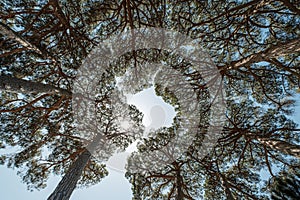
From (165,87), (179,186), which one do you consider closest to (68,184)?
(179,186)

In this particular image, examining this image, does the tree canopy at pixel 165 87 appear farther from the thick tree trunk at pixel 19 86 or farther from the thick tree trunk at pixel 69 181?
the thick tree trunk at pixel 69 181

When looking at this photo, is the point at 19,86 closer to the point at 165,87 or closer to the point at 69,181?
the point at 69,181

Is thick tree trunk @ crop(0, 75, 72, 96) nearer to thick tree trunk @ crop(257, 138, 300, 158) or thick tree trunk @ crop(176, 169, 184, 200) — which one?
thick tree trunk @ crop(176, 169, 184, 200)

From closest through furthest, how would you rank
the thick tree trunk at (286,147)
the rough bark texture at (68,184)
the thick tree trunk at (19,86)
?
the thick tree trunk at (19,86) < the thick tree trunk at (286,147) < the rough bark texture at (68,184)

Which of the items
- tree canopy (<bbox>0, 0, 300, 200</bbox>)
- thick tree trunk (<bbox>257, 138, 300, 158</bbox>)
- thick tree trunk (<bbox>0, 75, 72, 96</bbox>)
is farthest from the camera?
tree canopy (<bbox>0, 0, 300, 200</bbox>)

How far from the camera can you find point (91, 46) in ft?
14.8

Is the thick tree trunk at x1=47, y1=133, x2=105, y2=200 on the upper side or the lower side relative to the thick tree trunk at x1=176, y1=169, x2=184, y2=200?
lower

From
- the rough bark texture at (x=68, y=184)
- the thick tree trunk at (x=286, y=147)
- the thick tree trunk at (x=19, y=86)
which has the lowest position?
the rough bark texture at (x=68, y=184)

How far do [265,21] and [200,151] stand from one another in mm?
3943

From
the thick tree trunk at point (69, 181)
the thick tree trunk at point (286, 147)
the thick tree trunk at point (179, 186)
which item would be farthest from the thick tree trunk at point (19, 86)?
the thick tree trunk at point (286, 147)

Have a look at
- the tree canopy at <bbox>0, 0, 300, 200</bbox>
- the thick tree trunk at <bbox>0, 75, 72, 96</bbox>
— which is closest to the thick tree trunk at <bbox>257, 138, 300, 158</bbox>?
the tree canopy at <bbox>0, 0, 300, 200</bbox>

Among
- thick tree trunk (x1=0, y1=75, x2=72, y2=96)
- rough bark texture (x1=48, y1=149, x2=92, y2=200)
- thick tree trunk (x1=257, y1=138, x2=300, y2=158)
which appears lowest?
rough bark texture (x1=48, y1=149, x2=92, y2=200)

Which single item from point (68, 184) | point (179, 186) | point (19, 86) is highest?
point (179, 186)

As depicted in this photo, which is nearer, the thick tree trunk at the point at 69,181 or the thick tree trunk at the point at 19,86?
the thick tree trunk at the point at 19,86
